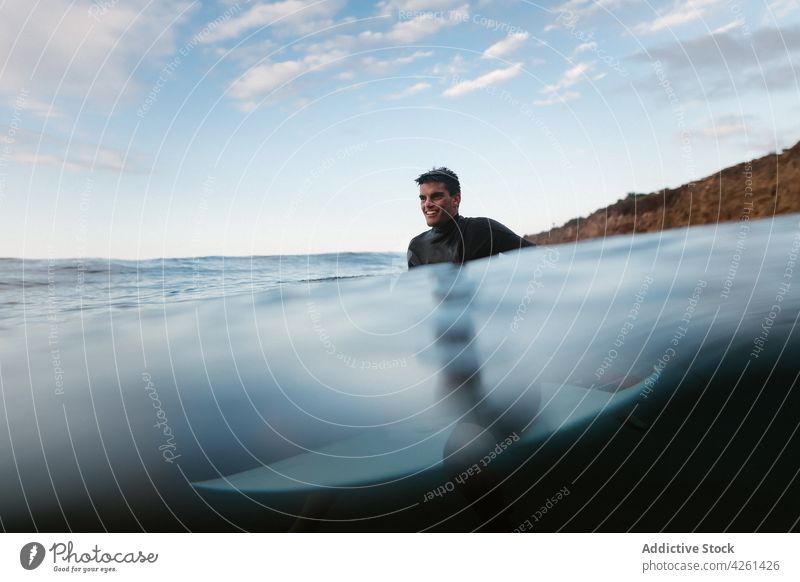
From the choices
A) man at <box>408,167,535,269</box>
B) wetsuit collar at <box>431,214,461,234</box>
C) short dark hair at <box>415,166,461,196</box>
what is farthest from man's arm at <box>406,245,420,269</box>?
short dark hair at <box>415,166,461,196</box>

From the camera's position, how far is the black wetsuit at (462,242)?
165cm

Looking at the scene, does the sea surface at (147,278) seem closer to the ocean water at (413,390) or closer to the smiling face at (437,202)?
the ocean water at (413,390)

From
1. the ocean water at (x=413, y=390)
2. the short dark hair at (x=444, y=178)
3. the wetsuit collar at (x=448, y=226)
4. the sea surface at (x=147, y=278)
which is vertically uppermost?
the short dark hair at (x=444, y=178)

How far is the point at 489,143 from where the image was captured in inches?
65.8

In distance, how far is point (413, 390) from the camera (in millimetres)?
1681

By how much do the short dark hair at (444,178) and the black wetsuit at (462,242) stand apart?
3.5 inches

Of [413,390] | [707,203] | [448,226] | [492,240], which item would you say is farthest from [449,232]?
[707,203]

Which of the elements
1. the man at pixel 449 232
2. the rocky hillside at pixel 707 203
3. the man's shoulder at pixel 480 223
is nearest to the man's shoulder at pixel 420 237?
the man at pixel 449 232

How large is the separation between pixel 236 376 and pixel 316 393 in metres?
0.27

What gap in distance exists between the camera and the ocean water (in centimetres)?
155

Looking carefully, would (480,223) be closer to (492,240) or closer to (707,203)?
(492,240)
